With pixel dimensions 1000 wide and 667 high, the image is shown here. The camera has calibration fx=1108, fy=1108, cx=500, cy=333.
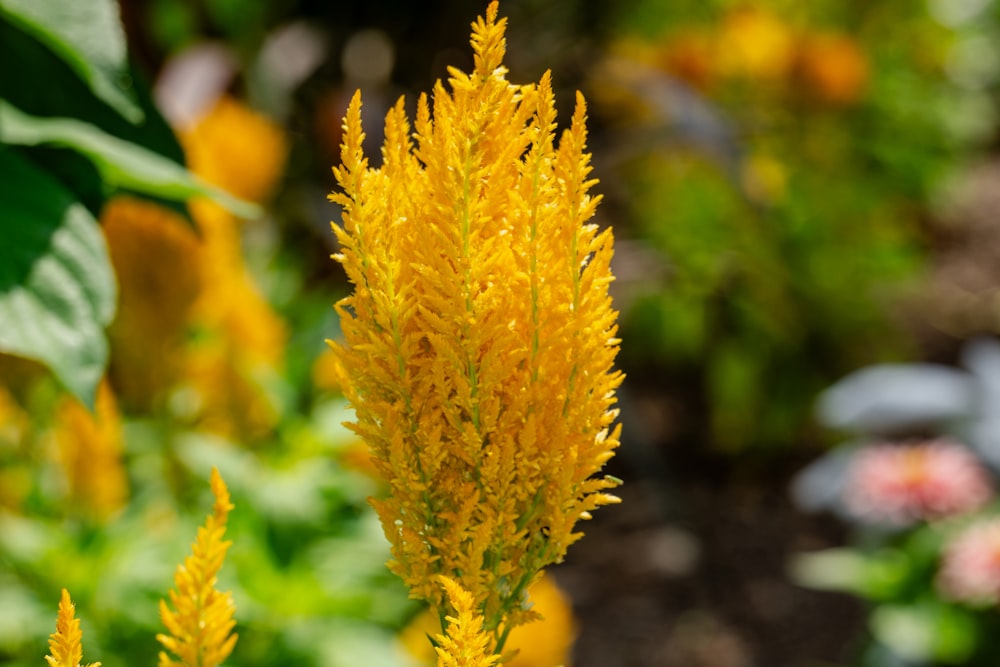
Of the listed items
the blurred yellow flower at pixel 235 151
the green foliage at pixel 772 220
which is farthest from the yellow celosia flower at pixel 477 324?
the green foliage at pixel 772 220

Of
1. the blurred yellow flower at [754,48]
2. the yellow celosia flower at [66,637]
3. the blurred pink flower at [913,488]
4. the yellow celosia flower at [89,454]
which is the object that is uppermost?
the blurred yellow flower at [754,48]

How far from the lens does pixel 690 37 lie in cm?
523

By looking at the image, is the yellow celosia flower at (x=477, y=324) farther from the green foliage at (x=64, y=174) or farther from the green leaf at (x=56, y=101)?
the green leaf at (x=56, y=101)

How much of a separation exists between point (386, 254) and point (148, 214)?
55.2 inches

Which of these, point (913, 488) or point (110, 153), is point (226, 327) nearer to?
point (110, 153)

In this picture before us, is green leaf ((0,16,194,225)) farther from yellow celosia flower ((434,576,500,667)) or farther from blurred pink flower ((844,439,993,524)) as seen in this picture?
blurred pink flower ((844,439,993,524))

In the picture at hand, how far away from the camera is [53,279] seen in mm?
1181

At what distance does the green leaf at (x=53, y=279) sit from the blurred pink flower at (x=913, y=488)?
249 cm

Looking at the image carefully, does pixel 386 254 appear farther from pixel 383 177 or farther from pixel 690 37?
pixel 690 37

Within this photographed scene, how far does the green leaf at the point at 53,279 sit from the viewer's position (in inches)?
44.9

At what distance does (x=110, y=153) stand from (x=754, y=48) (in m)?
4.17

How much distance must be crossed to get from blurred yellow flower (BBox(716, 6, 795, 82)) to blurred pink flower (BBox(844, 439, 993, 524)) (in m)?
2.07

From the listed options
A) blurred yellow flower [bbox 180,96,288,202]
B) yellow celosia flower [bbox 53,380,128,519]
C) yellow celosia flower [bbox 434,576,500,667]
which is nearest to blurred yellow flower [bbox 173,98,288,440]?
blurred yellow flower [bbox 180,96,288,202]

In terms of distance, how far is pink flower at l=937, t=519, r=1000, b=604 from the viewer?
8.95ft
